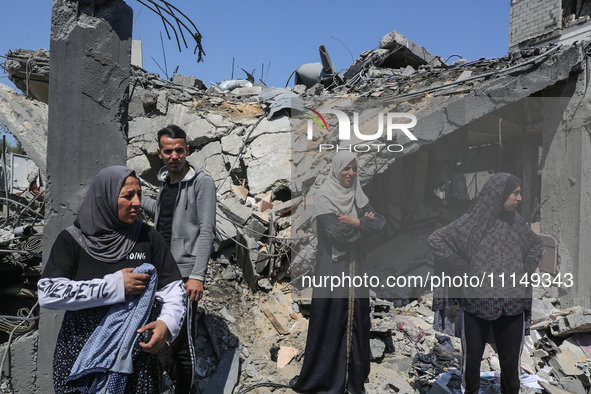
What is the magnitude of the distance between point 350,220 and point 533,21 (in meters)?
15.4

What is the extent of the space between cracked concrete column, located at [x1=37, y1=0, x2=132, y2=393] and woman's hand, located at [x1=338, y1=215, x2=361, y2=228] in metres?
1.72

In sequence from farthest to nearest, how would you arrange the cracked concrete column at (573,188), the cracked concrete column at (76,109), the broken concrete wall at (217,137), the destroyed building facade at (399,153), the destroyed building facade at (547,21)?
the destroyed building facade at (547,21) < the broken concrete wall at (217,137) < the cracked concrete column at (573,188) < the destroyed building facade at (399,153) < the cracked concrete column at (76,109)

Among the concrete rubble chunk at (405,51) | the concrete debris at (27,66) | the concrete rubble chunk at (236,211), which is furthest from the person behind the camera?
the concrete rubble chunk at (405,51)

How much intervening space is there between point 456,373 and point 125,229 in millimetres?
3239

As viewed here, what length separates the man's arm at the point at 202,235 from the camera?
9.05 ft

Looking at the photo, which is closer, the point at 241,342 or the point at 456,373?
the point at 456,373

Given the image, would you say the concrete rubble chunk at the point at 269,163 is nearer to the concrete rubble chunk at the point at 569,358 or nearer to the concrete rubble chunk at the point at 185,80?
Answer: the concrete rubble chunk at the point at 185,80

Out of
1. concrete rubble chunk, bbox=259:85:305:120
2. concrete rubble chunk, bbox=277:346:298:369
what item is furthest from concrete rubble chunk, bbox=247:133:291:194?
concrete rubble chunk, bbox=277:346:298:369

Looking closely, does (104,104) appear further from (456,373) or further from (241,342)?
(456,373)

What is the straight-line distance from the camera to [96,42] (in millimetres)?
2654

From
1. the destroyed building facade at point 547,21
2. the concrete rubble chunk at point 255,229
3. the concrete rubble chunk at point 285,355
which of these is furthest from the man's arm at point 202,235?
the destroyed building facade at point 547,21

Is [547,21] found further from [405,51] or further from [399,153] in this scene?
[399,153]

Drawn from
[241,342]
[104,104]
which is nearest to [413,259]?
[241,342]

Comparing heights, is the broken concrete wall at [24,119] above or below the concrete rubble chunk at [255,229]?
above
